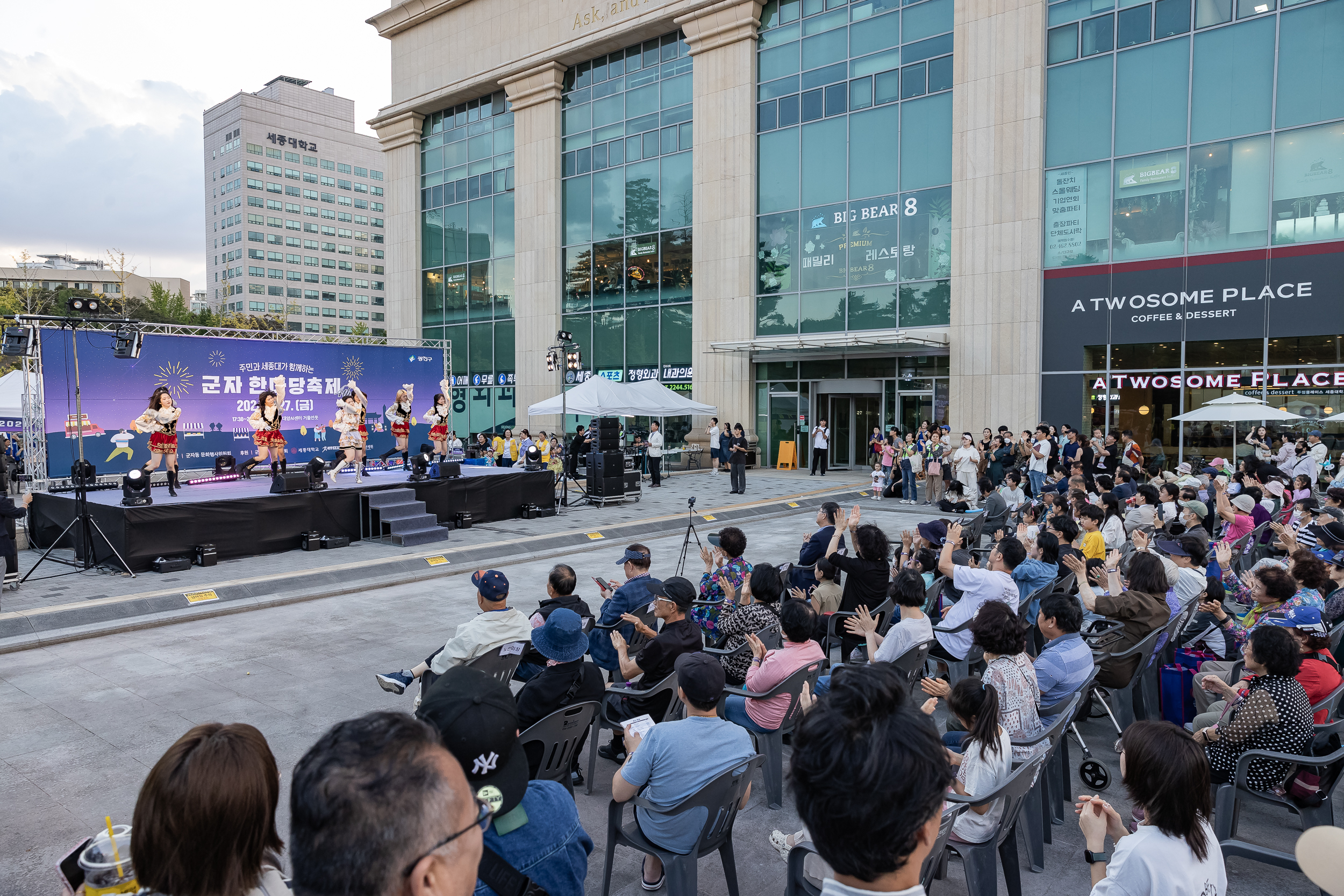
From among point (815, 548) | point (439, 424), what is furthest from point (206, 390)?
point (815, 548)

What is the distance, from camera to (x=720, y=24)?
25750 mm

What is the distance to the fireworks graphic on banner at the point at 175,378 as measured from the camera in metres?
16.5

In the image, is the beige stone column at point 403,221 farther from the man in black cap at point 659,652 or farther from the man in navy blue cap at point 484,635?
the man in black cap at point 659,652

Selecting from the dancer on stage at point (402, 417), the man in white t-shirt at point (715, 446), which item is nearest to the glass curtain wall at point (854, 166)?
the man in white t-shirt at point (715, 446)

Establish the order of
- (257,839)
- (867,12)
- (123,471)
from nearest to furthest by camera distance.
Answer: (257,839)
(123,471)
(867,12)

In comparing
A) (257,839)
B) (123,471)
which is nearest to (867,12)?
(123,471)

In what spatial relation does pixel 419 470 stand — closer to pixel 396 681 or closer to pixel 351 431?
pixel 351 431

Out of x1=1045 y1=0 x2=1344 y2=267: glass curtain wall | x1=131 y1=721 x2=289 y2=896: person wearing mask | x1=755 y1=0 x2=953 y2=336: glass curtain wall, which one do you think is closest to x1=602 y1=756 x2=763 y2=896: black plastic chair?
x1=131 y1=721 x2=289 y2=896: person wearing mask

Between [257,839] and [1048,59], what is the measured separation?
24.2 metres

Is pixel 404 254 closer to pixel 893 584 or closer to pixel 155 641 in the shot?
pixel 155 641

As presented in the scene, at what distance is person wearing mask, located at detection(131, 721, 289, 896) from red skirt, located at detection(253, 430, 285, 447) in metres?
14.7

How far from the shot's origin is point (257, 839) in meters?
1.99

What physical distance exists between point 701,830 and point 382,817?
2206mm

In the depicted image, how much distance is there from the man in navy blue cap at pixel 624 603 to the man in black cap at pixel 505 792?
2.89 meters
